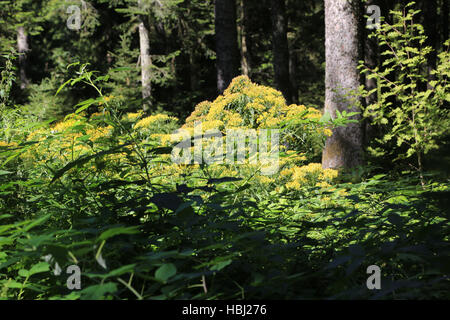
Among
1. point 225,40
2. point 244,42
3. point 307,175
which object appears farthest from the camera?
point 244,42

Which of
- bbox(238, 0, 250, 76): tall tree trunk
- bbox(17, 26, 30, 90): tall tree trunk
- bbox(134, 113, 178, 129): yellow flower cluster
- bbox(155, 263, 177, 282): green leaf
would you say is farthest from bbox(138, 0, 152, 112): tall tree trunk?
bbox(155, 263, 177, 282): green leaf

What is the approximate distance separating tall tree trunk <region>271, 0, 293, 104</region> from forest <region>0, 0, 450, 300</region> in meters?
3.54

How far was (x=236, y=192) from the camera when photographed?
193cm

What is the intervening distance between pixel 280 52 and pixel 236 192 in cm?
1051

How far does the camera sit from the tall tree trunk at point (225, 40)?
723 cm

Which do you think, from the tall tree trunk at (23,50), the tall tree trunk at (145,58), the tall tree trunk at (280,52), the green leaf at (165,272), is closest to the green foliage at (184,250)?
the green leaf at (165,272)

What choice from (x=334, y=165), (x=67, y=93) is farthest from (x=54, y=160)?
(x=67, y=93)

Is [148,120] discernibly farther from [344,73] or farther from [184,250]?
[344,73]

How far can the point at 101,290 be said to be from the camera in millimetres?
1146

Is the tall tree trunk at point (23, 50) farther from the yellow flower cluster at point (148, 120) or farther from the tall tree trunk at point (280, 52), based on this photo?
the yellow flower cluster at point (148, 120)

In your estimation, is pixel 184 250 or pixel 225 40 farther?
pixel 225 40

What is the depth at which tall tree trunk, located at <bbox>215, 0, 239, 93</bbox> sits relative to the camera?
723cm

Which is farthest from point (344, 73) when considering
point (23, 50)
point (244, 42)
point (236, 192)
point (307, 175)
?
point (23, 50)
